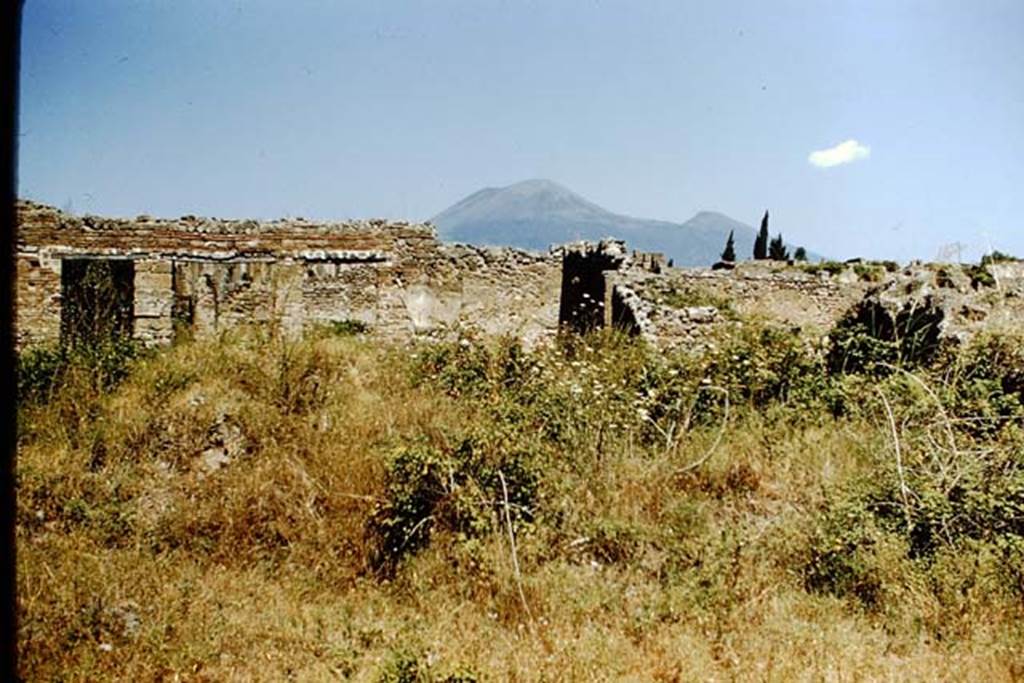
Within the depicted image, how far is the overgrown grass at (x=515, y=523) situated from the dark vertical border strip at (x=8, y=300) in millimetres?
154

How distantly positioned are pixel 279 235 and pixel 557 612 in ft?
45.8

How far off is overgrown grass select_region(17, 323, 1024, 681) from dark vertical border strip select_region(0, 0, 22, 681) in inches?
6.0

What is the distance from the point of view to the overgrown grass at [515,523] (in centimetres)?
360

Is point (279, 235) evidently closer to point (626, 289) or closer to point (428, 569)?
point (626, 289)

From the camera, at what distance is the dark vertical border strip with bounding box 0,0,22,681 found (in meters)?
2.42

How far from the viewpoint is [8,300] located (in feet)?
9.84

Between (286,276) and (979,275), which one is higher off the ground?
(979,275)

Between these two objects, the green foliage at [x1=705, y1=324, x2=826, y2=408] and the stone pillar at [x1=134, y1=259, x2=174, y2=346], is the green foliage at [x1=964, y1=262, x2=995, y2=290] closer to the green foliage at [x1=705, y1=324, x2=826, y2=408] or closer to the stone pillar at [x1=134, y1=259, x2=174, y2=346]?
the green foliage at [x1=705, y1=324, x2=826, y2=408]

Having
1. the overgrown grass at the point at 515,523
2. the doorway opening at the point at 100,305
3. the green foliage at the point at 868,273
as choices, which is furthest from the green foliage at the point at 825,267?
the doorway opening at the point at 100,305

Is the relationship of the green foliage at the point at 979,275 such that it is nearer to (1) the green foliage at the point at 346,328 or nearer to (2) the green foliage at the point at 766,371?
(2) the green foliage at the point at 766,371

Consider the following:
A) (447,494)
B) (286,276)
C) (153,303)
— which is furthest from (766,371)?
(153,303)

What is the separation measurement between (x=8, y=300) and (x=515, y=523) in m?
3.13

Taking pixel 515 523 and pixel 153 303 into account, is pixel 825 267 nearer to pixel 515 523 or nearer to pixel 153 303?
pixel 515 523

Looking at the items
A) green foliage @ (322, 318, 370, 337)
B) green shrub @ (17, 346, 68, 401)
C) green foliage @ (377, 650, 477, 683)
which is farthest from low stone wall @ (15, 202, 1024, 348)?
green foliage @ (377, 650, 477, 683)
